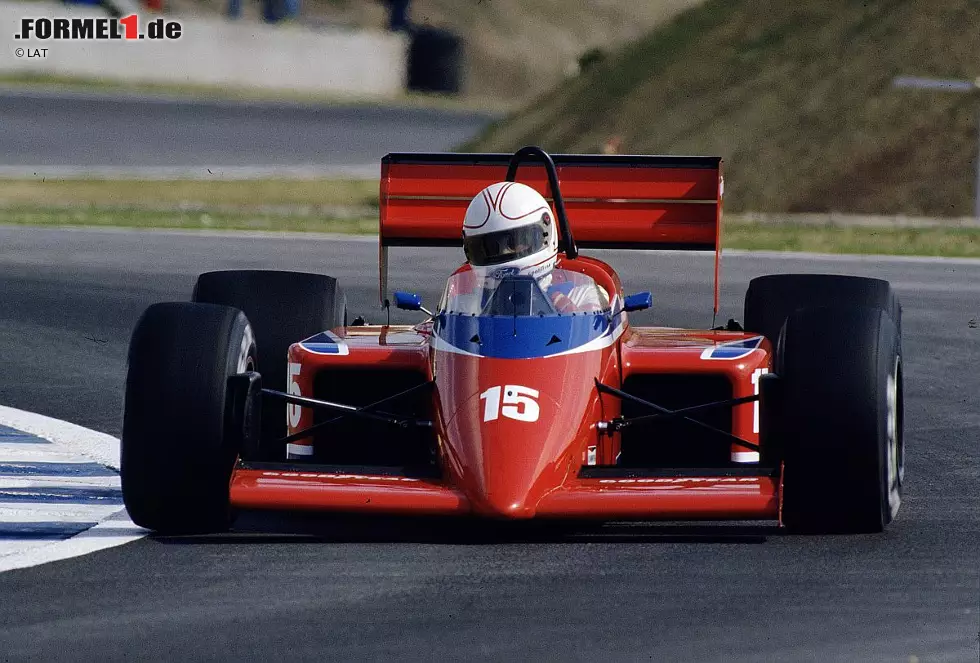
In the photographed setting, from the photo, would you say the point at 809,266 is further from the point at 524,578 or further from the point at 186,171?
the point at 186,171

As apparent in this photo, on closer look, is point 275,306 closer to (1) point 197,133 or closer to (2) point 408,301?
(2) point 408,301

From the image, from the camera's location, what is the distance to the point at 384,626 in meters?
5.88

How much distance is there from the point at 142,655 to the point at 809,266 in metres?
13.9

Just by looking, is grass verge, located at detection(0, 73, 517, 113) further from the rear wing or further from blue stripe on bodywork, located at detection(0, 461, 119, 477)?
blue stripe on bodywork, located at detection(0, 461, 119, 477)

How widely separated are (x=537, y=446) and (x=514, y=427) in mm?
109

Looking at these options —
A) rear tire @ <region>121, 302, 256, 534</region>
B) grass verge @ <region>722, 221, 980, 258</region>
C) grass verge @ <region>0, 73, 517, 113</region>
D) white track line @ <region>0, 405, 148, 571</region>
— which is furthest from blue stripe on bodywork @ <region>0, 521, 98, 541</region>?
grass verge @ <region>0, 73, 517, 113</region>

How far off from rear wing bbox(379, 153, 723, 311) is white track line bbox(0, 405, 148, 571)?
5.46 feet

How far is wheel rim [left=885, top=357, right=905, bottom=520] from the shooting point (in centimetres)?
750

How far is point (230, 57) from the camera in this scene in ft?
181

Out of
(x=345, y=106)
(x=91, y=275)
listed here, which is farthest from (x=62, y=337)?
(x=345, y=106)

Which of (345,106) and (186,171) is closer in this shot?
(186,171)

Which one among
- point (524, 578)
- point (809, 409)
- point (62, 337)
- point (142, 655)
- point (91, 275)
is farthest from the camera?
point (91, 275)

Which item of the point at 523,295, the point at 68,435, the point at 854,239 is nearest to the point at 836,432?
the point at 523,295

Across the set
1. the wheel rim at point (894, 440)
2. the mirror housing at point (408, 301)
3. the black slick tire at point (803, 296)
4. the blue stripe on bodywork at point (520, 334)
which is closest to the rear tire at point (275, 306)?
the mirror housing at point (408, 301)
